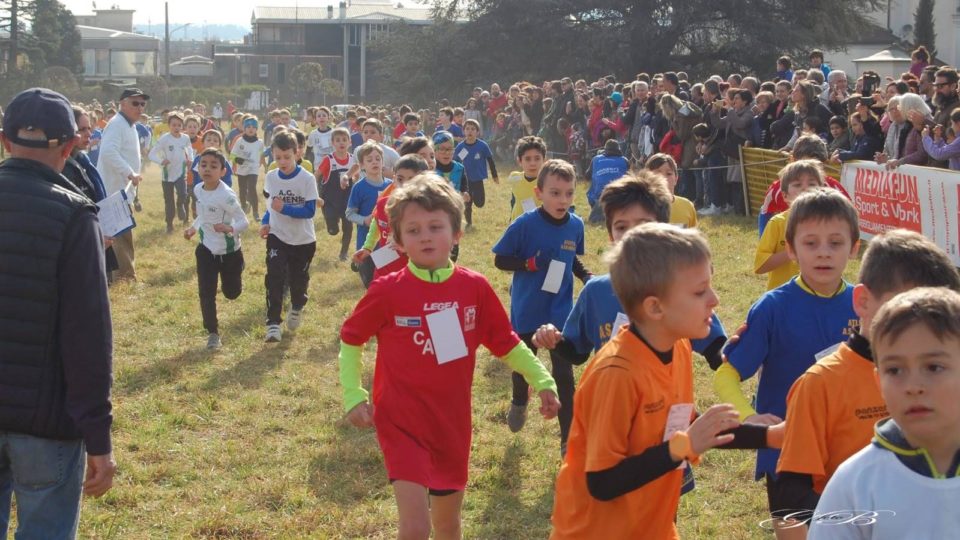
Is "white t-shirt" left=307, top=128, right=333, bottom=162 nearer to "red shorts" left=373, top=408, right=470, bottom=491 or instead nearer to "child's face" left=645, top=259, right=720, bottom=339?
"red shorts" left=373, top=408, right=470, bottom=491

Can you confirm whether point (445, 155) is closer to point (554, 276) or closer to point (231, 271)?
point (231, 271)

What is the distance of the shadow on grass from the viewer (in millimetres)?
7121

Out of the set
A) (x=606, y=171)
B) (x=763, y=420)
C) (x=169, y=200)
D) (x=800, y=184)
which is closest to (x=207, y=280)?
(x=606, y=171)

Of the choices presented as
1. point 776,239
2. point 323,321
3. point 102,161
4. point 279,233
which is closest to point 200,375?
point 279,233

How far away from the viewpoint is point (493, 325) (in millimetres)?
5090

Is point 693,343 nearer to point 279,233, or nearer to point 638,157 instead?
point 279,233

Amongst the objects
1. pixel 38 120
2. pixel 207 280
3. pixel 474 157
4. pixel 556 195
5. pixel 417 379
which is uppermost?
pixel 38 120

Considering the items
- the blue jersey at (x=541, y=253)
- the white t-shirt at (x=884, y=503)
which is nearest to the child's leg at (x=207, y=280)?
the blue jersey at (x=541, y=253)

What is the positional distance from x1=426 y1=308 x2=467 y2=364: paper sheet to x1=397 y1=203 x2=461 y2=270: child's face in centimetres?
22

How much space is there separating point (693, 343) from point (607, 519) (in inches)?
75.9

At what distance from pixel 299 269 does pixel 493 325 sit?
673cm

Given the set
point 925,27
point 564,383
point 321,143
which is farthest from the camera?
point 925,27

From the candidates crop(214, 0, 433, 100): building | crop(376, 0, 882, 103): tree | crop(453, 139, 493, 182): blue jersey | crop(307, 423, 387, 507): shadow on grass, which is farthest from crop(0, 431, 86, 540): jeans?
crop(214, 0, 433, 100): building

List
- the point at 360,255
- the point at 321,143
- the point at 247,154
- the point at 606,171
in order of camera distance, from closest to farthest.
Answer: the point at 360,255, the point at 606,171, the point at 247,154, the point at 321,143
